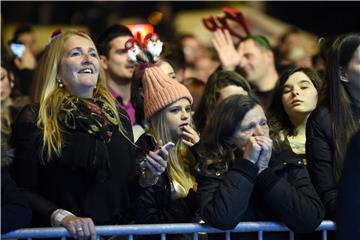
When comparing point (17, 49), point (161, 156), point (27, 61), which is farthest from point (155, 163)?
point (27, 61)

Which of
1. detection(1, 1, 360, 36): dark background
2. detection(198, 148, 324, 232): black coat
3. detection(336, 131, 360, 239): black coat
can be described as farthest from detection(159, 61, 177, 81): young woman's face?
detection(1, 1, 360, 36): dark background

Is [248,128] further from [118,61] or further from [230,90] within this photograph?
[118,61]

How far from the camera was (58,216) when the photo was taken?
5379 mm

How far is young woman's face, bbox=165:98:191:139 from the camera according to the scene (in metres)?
5.89

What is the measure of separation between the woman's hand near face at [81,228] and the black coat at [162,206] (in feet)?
1.32

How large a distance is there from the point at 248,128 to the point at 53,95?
3.97 ft

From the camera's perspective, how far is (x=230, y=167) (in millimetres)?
5512

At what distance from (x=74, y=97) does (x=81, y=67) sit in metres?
0.22

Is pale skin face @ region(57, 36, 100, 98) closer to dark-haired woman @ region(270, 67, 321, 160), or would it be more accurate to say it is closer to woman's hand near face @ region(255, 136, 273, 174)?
woman's hand near face @ region(255, 136, 273, 174)

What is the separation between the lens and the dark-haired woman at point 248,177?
526 cm

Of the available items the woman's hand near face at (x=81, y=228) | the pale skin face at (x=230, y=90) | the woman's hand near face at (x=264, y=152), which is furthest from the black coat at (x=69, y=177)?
the pale skin face at (x=230, y=90)

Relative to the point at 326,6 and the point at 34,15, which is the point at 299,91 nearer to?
the point at 326,6

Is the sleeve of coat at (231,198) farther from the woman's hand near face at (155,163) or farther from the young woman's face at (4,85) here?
the young woman's face at (4,85)

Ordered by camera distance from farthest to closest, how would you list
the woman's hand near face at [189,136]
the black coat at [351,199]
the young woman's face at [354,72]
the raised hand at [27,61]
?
the raised hand at [27,61]
the young woman's face at [354,72]
the woman's hand near face at [189,136]
the black coat at [351,199]
